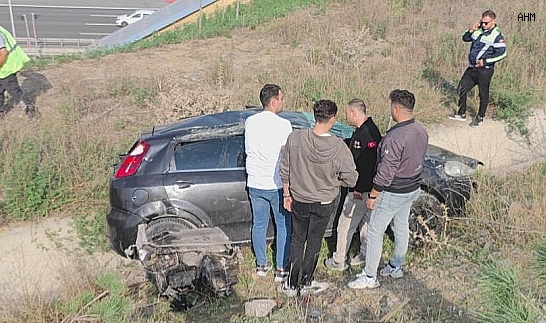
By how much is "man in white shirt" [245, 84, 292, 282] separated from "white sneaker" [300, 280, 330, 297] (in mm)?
276

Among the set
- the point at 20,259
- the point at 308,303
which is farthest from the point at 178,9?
the point at 308,303

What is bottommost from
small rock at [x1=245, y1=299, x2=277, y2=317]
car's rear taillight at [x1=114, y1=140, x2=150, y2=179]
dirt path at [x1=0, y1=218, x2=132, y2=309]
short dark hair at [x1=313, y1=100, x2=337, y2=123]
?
dirt path at [x1=0, y1=218, x2=132, y2=309]

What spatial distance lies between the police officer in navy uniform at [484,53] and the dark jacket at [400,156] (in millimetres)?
5152

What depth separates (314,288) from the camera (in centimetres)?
538

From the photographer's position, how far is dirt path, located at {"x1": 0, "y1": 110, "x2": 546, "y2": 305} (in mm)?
5188

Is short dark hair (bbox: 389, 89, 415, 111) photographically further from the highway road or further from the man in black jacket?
the highway road

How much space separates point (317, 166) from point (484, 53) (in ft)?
18.9

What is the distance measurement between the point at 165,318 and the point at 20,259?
2.16m

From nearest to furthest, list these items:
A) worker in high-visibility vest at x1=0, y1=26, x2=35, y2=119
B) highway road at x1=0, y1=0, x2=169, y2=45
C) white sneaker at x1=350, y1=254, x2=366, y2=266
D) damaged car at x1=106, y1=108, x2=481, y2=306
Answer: damaged car at x1=106, y1=108, x2=481, y2=306 → white sneaker at x1=350, y1=254, x2=366, y2=266 → worker in high-visibility vest at x1=0, y1=26, x2=35, y2=119 → highway road at x1=0, y1=0, x2=169, y2=45

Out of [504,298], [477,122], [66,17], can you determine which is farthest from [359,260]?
[66,17]

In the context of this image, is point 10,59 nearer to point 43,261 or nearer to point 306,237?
point 43,261

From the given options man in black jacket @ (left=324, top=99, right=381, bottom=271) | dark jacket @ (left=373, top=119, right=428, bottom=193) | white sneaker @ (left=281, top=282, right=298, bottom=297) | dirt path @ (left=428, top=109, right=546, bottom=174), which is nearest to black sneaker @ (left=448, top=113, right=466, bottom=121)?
dirt path @ (left=428, top=109, right=546, bottom=174)

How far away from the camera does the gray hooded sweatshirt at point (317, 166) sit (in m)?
4.82

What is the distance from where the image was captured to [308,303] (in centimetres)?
512
